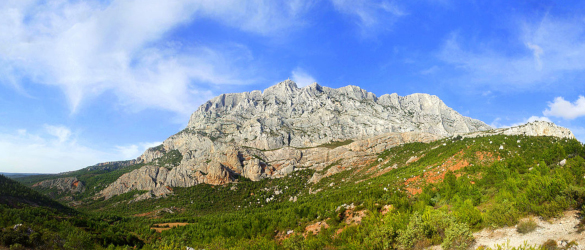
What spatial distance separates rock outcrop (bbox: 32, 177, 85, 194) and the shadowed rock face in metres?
18.0

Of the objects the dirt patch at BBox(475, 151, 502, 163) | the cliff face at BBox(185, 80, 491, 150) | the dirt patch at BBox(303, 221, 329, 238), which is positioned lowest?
the dirt patch at BBox(303, 221, 329, 238)

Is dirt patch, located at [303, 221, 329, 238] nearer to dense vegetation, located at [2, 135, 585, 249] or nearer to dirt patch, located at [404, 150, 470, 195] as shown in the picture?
dense vegetation, located at [2, 135, 585, 249]

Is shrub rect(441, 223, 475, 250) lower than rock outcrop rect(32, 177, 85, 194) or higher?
higher

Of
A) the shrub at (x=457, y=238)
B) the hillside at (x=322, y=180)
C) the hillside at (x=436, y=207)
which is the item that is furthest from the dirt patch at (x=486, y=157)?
the shrub at (x=457, y=238)

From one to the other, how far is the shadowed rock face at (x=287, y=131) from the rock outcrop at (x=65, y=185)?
58.9 feet

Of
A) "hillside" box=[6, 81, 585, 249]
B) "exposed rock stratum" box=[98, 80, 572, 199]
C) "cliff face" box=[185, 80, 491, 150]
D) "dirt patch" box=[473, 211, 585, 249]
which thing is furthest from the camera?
"cliff face" box=[185, 80, 491, 150]

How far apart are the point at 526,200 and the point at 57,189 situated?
150 m

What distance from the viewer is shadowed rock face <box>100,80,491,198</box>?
10181 centimetres

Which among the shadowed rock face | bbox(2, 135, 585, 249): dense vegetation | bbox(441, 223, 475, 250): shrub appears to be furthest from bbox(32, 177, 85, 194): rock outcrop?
bbox(441, 223, 475, 250): shrub

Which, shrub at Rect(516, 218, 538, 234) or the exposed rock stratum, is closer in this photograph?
shrub at Rect(516, 218, 538, 234)

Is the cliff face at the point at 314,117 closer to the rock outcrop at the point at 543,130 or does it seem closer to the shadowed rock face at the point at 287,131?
the shadowed rock face at the point at 287,131

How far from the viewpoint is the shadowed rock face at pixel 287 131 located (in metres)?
102

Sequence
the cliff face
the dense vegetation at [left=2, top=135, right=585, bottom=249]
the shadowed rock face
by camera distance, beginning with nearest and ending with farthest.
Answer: the dense vegetation at [left=2, top=135, right=585, bottom=249]
the shadowed rock face
the cliff face

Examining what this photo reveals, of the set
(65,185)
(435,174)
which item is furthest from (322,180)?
(65,185)
